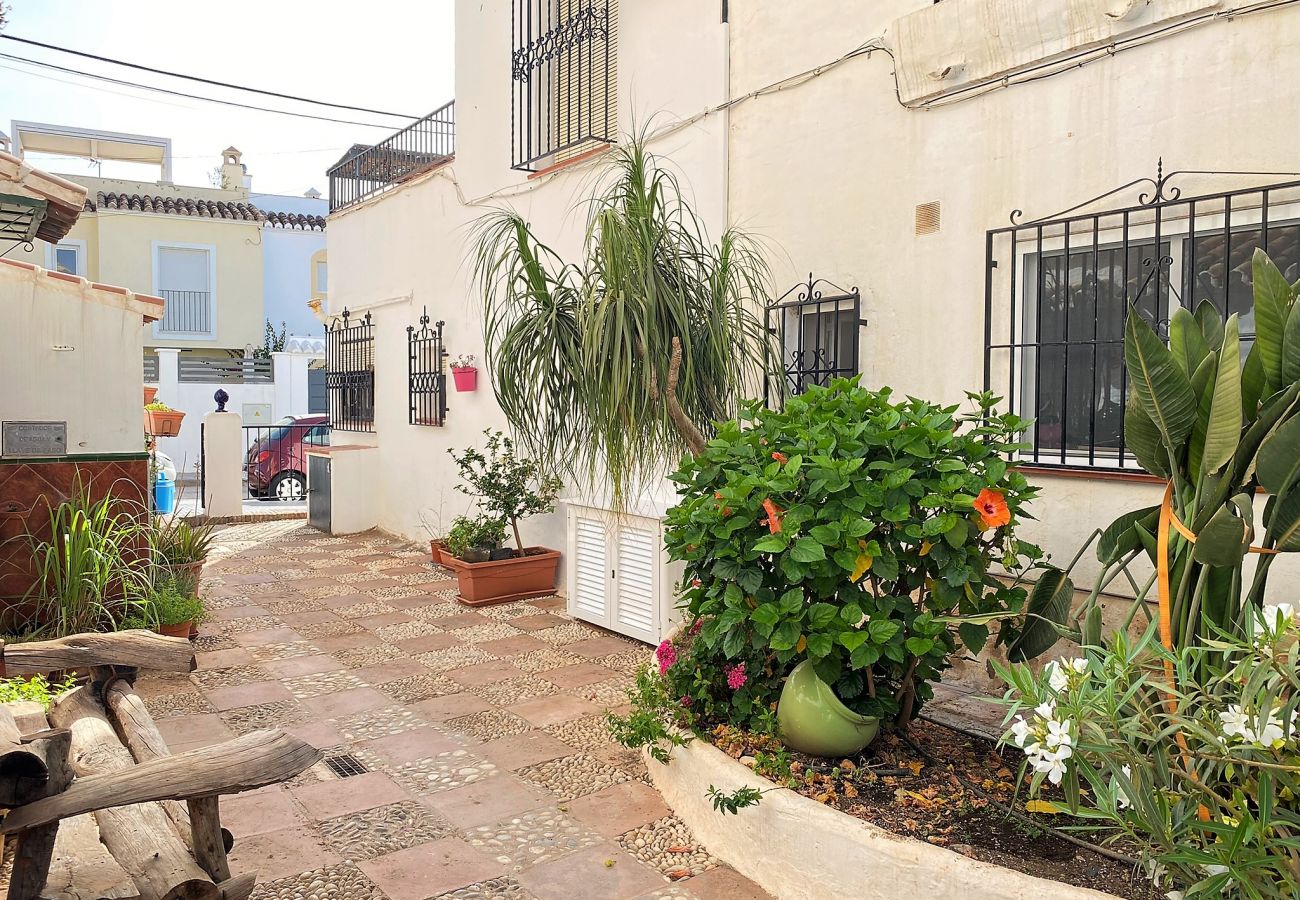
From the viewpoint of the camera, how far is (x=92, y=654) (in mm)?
3090

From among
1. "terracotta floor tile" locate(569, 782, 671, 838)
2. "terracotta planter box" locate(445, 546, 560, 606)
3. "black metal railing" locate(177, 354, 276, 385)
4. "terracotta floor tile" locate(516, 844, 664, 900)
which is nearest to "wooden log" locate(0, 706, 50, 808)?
"terracotta floor tile" locate(516, 844, 664, 900)

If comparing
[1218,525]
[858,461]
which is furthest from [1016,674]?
[858,461]

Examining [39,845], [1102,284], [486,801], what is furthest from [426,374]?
[39,845]

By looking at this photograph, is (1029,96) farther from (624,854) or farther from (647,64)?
(624,854)

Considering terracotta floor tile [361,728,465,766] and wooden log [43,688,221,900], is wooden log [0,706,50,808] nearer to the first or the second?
wooden log [43,688,221,900]

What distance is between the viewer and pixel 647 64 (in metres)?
6.17

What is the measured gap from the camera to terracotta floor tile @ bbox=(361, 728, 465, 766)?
3953 millimetres

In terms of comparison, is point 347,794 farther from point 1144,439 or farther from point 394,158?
point 394,158

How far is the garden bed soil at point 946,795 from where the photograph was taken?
2508 millimetres

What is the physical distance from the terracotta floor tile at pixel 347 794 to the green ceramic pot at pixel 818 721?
5.01 feet

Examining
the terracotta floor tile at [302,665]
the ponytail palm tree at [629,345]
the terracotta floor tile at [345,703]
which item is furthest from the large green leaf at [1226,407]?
the terracotta floor tile at [302,665]

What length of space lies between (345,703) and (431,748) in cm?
85

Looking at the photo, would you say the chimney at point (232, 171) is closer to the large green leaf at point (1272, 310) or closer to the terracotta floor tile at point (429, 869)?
the terracotta floor tile at point (429, 869)

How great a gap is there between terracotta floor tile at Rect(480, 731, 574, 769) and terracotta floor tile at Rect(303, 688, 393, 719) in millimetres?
850
